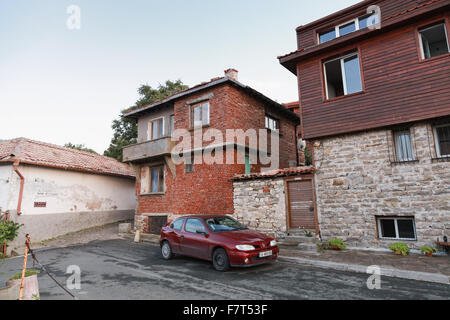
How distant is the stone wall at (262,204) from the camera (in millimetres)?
10719

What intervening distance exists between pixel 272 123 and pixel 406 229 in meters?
9.65

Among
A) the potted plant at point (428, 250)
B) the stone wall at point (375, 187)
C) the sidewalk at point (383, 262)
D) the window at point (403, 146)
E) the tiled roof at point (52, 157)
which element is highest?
the tiled roof at point (52, 157)

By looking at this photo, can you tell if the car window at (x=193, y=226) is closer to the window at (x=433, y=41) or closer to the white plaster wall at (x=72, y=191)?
the window at (x=433, y=41)

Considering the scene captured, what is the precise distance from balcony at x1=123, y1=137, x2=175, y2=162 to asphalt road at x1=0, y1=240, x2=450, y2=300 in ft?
22.4

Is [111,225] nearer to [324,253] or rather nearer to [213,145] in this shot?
[213,145]

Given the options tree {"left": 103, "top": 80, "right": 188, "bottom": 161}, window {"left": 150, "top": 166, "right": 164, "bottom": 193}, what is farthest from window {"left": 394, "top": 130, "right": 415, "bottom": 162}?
tree {"left": 103, "top": 80, "right": 188, "bottom": 161}

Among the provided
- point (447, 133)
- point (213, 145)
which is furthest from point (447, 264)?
point (213, 145)

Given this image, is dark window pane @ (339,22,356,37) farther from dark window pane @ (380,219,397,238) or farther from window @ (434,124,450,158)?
dark window pane @ (380,219,397,238)

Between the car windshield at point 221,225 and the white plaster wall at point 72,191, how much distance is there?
1089cm

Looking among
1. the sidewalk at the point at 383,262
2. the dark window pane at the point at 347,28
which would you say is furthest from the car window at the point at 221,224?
the dark window pane at the point at 347,28

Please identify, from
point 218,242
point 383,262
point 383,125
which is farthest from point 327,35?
point 218,242

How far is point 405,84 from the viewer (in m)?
8.70

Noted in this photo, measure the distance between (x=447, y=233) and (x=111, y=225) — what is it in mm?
17663

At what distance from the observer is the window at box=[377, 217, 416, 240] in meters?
8.39
